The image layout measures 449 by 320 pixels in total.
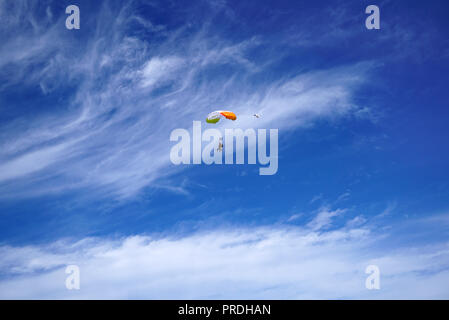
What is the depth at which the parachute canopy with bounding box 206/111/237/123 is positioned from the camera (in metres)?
63.6

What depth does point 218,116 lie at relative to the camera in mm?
64562

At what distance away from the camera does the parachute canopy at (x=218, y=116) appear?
63594 millimetres
